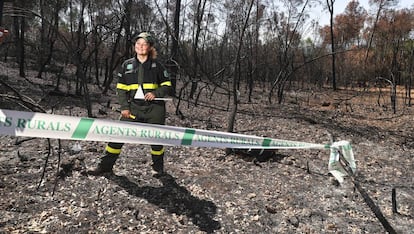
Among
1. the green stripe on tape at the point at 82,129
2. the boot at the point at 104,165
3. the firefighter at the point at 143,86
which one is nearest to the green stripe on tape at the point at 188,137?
the green stripe on tape at the point at 82,129

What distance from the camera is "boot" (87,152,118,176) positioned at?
150 inches

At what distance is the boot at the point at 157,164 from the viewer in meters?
3.97

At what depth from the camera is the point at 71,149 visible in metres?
4.79

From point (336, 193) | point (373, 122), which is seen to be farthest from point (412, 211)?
point (373, 122)

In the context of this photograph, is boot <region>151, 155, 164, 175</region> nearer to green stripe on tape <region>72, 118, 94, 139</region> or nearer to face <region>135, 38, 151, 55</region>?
face <region>135, 38, 151, 55</region>

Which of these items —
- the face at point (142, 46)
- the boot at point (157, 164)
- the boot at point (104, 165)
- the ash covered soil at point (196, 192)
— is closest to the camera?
the ash covered soil at point (196, 192)

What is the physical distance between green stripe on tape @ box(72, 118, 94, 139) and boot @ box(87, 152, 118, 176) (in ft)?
5.00

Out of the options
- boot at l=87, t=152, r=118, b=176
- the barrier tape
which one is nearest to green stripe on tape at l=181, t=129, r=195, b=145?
the barrier tape

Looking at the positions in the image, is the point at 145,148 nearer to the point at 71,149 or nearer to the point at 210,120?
the point at 71,149

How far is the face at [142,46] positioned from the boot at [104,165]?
1200 mm

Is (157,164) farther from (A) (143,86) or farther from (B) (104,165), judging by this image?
(A) (143,86)

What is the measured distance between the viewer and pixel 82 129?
7.48ft

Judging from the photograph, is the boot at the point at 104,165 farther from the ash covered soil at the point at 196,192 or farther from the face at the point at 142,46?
the face at the point at 142,46

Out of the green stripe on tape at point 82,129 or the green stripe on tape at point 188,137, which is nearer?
the green stripe on tape at point 82,129
